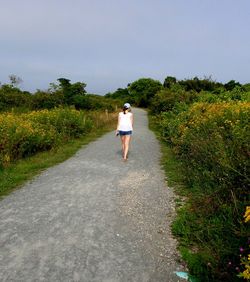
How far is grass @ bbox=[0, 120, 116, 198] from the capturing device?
26.6 feet

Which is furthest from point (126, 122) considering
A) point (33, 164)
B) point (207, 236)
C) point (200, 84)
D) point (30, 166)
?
point (200, 84)

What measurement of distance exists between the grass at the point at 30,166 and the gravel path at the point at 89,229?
0.32 meters

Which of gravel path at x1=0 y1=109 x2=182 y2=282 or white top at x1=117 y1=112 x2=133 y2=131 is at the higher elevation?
white top at x1=117 y1=112 x2=133 y2=131

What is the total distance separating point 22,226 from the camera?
554 centimetres

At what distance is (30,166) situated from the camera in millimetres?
9875

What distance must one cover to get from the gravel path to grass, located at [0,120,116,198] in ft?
1.05

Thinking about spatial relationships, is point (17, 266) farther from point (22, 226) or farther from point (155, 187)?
point (155, 187)

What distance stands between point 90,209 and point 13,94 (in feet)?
79.2

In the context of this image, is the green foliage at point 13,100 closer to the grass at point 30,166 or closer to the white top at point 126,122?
the grass at point 30,166

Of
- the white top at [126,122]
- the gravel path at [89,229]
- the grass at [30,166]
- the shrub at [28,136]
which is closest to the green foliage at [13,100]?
the shrub at [28,136]

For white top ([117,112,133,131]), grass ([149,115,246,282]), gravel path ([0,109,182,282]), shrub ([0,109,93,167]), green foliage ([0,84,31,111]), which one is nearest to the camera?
grass ([149,115,246,282])

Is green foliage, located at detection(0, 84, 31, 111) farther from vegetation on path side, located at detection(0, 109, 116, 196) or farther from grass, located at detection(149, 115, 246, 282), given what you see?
grass, located at detection(149, 115, 246, 282)

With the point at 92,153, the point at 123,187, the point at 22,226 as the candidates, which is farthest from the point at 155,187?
the point at 92,153

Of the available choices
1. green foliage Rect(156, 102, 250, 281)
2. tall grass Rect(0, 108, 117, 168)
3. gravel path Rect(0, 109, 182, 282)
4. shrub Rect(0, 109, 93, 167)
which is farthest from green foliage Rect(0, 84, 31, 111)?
green foliage Rect(156, 102, 250, 281)
